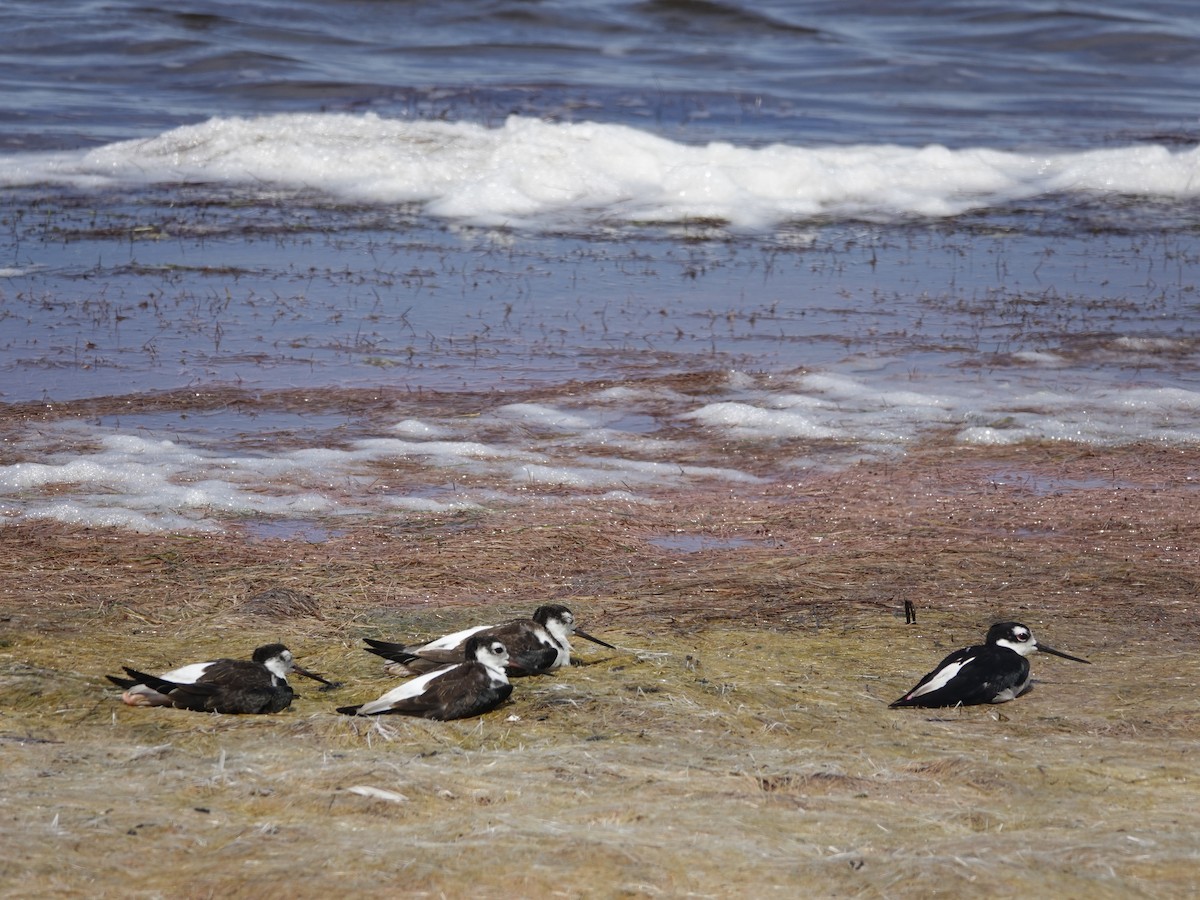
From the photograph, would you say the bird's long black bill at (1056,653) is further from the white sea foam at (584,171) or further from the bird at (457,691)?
the white sea foam at (584,171)

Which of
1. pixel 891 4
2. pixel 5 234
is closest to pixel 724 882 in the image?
pixel 5 234

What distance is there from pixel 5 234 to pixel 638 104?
15.5 metres

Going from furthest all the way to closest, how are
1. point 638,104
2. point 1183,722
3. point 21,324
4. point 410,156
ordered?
point 638,104
point 410,156
point 21,324
point 1183,722

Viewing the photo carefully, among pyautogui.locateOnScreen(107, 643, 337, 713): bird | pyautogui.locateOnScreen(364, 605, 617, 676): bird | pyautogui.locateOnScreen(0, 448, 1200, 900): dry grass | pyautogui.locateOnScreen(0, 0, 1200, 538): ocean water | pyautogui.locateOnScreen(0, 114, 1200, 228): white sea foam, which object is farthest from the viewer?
pyautogui.locateOnScreen(0, 114, 1200, 228): white sea foam

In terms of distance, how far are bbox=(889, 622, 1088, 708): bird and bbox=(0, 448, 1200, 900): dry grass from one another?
0.10 m

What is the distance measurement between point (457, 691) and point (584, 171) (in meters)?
19.0

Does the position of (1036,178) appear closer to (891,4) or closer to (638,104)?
(638,104)

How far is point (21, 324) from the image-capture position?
587 inches

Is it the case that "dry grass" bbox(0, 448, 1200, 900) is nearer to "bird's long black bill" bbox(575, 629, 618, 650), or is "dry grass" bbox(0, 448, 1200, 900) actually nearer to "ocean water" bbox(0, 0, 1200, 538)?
"bird's long black bill" bbox(575, 629, 618, 650)

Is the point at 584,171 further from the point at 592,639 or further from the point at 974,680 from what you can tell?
the point at 974,680

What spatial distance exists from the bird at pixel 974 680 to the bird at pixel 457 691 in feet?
5.17

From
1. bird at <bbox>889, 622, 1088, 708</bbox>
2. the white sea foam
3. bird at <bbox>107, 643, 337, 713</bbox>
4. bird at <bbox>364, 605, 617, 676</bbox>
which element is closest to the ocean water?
the white sea foam

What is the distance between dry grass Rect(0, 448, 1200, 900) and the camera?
4676mm

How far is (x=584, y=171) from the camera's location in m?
24.5
